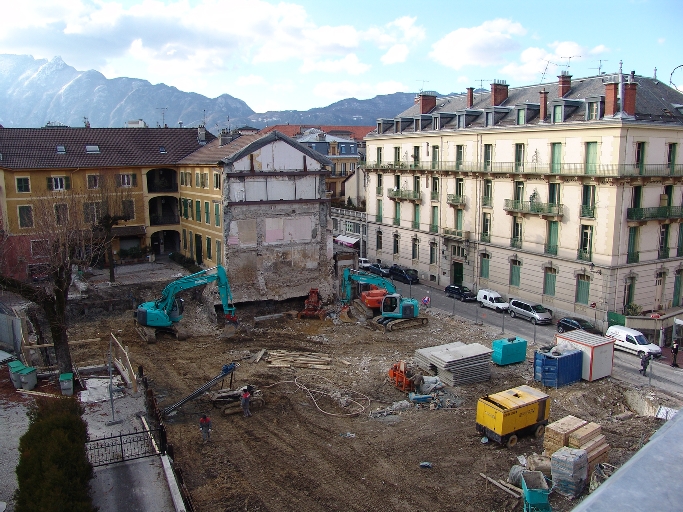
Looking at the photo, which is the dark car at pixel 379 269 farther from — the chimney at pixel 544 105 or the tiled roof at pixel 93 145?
the tiled roof at pixel 93 145

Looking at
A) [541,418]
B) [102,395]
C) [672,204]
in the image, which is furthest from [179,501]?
[672,204]

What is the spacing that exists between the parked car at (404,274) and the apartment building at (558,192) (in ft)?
4.84

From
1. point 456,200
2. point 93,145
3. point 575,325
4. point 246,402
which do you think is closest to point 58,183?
point 93,145

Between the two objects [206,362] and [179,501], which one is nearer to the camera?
[179,501]

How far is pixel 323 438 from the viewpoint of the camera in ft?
73.6

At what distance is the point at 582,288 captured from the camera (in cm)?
3875

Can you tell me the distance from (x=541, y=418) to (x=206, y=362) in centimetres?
1760

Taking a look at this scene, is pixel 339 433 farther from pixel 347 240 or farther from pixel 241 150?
pixel 347 240

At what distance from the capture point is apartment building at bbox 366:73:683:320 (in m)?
36.7

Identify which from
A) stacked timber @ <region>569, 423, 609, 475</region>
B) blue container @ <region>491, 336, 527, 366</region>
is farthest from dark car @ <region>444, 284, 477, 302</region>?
stacked timber @ <region>569, 423, 609, 475</region>

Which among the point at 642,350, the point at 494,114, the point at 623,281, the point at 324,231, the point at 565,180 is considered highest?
the point at 494,114

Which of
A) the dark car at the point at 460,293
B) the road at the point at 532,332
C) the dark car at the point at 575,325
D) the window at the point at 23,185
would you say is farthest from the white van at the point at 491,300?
the window at the point at 23,185

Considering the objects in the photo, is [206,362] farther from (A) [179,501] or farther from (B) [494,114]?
(B) [494,114]

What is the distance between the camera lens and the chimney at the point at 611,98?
3575 centimetres
